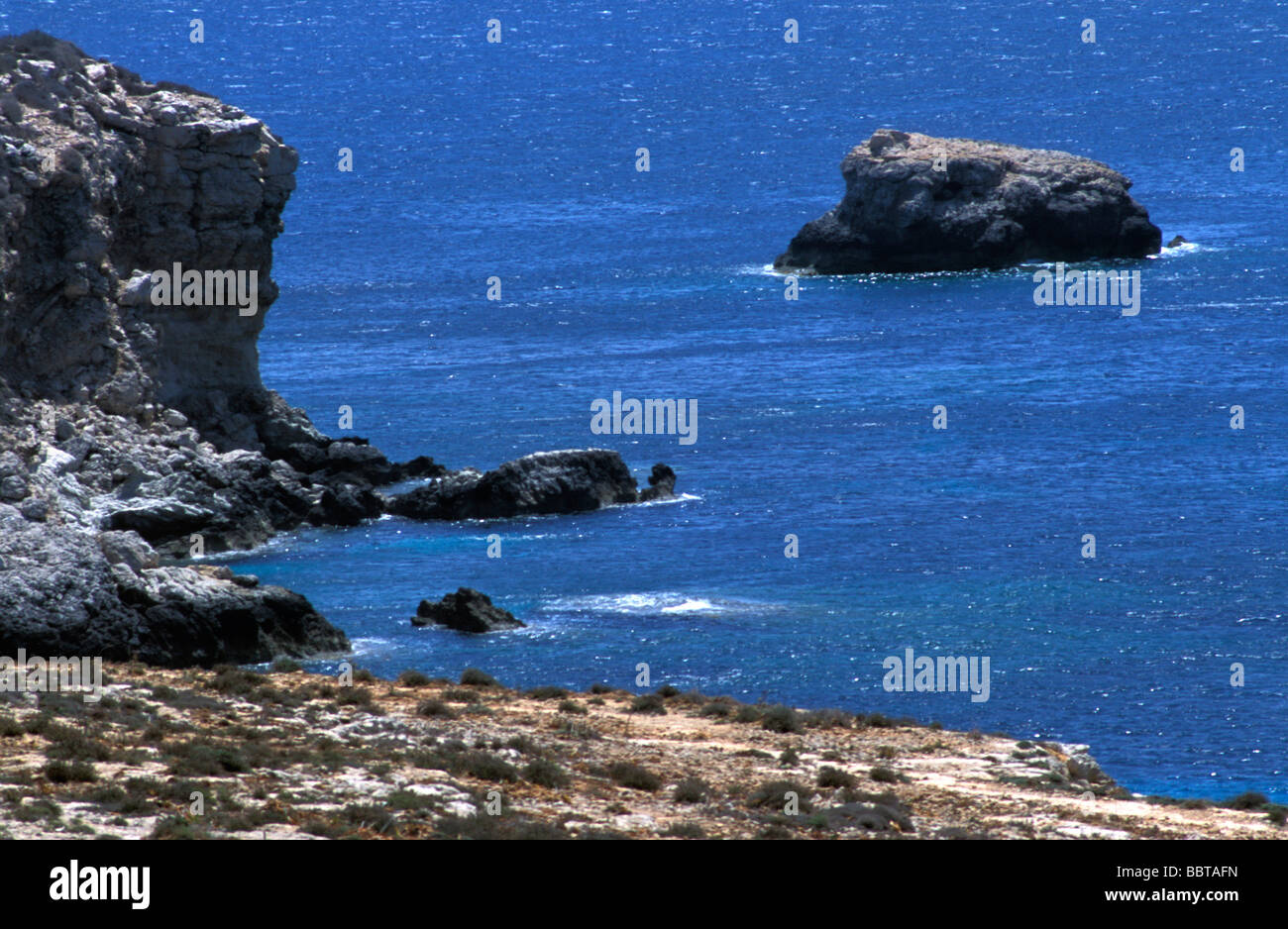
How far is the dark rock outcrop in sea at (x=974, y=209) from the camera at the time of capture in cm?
13612

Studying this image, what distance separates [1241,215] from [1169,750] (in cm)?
12923

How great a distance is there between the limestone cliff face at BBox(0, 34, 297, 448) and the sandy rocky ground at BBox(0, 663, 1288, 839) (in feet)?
94.7

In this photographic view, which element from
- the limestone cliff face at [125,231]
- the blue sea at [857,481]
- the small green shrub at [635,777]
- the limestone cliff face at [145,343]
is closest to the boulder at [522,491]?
the blue sea at [857,481]

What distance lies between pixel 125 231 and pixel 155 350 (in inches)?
190

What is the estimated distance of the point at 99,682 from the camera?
36281 mm

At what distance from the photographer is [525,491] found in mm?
75125

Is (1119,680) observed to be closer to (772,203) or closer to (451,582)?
(451,582)

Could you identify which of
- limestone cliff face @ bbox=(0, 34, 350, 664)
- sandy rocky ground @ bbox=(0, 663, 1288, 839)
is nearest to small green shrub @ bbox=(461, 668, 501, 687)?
sandy rocky ground @ bbox=(0, 663, 1288, 839)

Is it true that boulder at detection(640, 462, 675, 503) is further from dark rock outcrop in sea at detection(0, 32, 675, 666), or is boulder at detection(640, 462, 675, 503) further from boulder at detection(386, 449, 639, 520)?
boulder at detection(386, 449, 639, 520)

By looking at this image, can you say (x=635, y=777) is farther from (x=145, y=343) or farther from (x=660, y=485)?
(x=660, y=485)

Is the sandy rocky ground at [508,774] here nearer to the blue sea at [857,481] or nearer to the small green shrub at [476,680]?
the small green shrub at [476,680]

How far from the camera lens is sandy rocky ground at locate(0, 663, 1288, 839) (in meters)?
25.3

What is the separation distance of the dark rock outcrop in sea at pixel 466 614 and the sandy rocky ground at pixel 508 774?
16.8 meters
